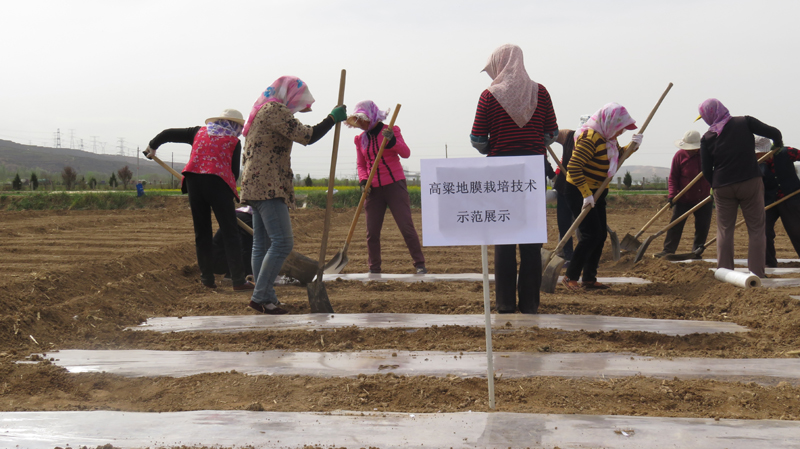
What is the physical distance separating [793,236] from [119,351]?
6102mm

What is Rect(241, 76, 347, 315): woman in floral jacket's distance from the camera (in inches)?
141

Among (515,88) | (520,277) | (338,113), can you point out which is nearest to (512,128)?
(515,88)

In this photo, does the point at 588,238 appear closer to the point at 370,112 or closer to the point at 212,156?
the point at 370,112

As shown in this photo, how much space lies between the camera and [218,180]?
15.1 feet

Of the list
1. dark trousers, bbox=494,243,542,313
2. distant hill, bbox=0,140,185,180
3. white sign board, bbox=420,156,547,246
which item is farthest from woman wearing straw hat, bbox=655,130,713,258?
distant hill, bbox=0,140,185,180

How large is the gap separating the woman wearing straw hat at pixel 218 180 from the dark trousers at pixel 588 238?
2661 mm

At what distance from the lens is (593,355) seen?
8.98 feet

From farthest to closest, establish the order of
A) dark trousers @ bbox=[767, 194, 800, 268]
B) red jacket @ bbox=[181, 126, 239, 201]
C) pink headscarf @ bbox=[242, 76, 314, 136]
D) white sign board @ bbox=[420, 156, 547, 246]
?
dark trousers @ bbox=[767, 194, 800, 268] < red jacket @ bbox=[181, 126, 239, 201] < pink headscarf @ bbox=[242, 76, 314, 136] < white sign board @ bbox=[420, 156, 547, 246]

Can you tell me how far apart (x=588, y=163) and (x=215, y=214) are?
298 centimetres

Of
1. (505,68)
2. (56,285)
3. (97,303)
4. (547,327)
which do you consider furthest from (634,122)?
(56,285)

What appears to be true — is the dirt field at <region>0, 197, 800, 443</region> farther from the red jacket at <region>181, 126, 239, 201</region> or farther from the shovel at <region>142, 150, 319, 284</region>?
the red jacket at <region>181, 126, 239, 201</region>

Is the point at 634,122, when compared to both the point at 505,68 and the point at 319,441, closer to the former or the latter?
the point at 505,68

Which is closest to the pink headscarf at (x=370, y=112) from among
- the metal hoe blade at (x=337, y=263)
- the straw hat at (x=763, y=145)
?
the metal hoe blade at (x=337, y=263)

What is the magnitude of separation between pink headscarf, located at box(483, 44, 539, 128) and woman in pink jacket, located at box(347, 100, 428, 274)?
1.59 m
